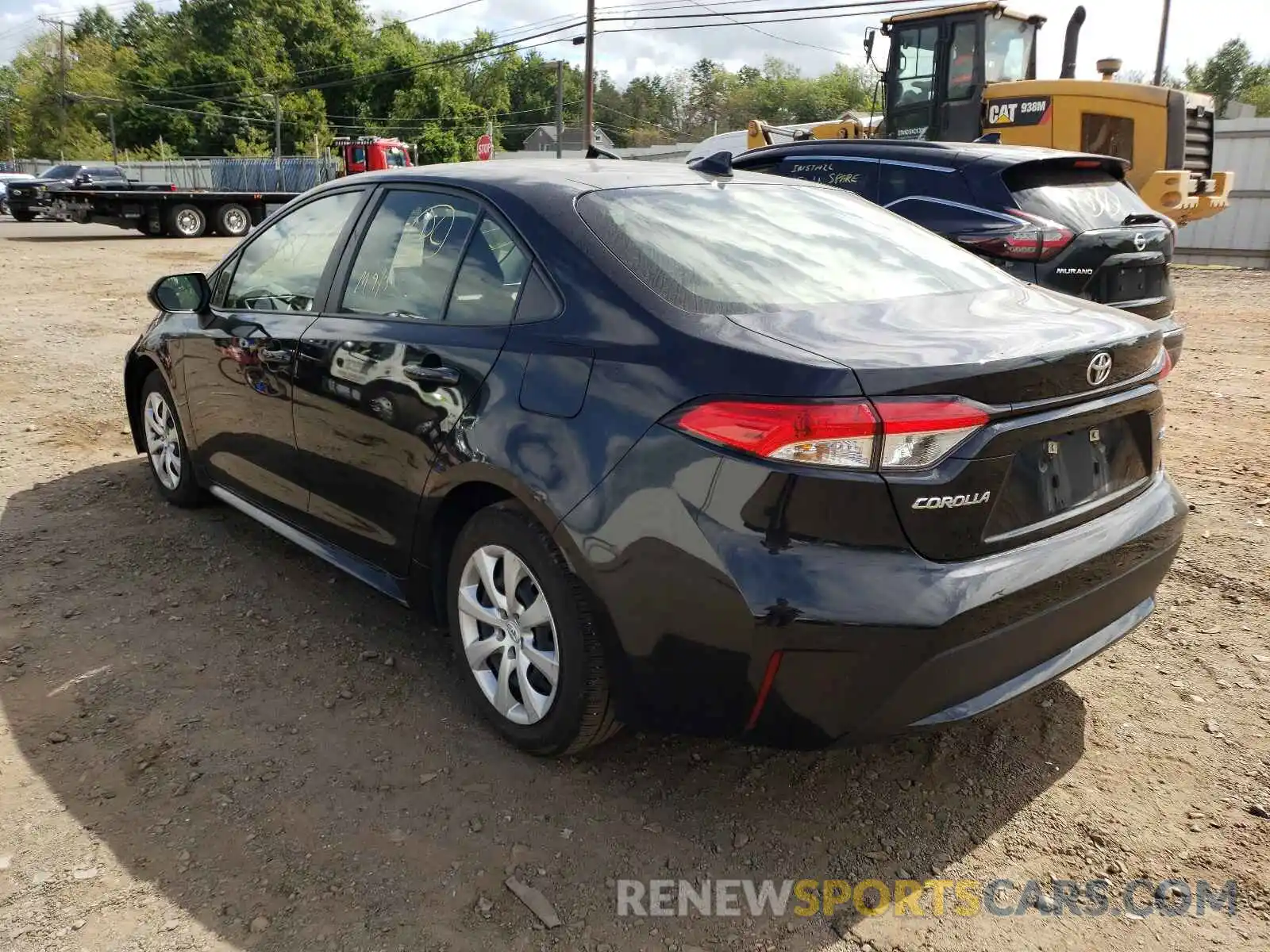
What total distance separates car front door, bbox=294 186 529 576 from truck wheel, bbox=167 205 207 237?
21619 millimetres

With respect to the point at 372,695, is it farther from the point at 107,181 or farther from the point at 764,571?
the point at 107,181

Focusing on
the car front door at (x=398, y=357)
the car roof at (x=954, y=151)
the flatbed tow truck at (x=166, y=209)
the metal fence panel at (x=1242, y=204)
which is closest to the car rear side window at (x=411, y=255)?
the car front door at (x=398, y=357)

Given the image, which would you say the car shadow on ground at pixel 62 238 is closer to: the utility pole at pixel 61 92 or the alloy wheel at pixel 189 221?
the alloy wheel at pixel 189 221

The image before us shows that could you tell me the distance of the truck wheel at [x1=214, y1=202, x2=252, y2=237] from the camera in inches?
900

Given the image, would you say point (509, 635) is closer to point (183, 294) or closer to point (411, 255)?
point (411, 255)

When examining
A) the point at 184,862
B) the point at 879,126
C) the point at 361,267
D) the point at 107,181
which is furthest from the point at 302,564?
the point at 107,181

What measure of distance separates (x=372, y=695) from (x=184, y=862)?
0.86m

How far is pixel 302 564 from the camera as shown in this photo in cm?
419

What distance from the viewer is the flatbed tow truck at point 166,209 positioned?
2136cm

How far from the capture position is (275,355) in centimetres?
359

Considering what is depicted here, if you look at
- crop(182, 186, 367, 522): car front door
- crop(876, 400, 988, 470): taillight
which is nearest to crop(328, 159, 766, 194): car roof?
crop(182, 186, 367, 522): car front door

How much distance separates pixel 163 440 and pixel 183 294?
38.7 inches

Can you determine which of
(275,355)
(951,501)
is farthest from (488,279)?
(951,501)

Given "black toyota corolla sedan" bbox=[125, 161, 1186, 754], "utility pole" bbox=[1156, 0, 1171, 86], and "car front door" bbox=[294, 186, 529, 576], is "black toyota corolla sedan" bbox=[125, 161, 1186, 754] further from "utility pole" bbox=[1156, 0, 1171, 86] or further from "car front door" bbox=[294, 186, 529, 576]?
"utility pole" bbox=[1156, 0, 1171, 86]
